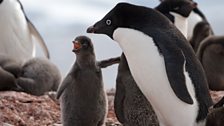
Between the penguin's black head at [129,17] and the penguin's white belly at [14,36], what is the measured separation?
5.18 m

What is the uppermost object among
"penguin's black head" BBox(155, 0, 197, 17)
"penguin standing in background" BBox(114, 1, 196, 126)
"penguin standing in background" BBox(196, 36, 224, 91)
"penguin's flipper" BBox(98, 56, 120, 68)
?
"penguin's black head" BBox(155, 0, 197, 17)

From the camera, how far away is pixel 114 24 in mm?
5227

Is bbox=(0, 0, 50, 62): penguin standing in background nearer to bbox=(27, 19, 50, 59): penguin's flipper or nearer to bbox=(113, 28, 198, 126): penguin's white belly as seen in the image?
bbox=(27, 19, 50, 59): penguin's flipper

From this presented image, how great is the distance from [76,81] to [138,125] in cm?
85

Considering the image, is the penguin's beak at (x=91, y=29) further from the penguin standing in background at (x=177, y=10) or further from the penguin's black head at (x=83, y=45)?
the penguin standing in background at (x=177, y=10)

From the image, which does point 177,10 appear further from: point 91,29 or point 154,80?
point 154,80

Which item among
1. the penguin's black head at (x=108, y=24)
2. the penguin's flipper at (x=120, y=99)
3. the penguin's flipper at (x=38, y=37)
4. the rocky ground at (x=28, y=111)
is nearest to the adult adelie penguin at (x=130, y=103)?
the penguin's flipper at (x=120, y=99)

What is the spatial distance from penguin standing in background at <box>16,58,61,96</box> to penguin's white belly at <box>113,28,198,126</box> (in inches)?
132

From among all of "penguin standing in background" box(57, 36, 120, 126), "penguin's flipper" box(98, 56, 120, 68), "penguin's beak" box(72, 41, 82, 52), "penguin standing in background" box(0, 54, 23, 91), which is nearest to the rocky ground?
"penguin standing in background" box(0, 54, 23, 91)

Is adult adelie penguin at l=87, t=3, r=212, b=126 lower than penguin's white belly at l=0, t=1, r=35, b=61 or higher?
higher

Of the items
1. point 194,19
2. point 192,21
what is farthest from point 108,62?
point 194,19

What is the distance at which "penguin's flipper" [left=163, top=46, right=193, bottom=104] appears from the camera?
477 cm

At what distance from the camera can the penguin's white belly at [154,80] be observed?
15.9ft

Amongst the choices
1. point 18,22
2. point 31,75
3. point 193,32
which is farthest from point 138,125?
point 193,32
